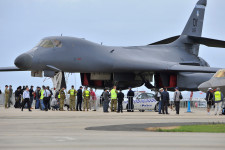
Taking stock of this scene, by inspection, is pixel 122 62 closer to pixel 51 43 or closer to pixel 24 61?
pixel 51 43

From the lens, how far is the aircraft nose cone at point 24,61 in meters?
31.0

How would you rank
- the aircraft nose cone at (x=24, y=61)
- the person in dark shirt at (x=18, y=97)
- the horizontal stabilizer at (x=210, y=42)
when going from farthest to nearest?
the horizontal stabilizer at (x=210, y=42), the person in dark shirt at (x=18, y=97), the aircraft nose cone at (x=24, y=61)

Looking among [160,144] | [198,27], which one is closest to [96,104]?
[198,27]

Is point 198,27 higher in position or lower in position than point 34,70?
higher

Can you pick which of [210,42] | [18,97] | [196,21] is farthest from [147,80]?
[18,97]

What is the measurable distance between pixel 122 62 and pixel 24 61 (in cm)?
784

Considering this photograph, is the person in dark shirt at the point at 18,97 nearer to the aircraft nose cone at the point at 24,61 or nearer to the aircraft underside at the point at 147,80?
the aircraft nose cone at the point at 24,61

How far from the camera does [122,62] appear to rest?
35.8 meters

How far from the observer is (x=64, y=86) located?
106ft

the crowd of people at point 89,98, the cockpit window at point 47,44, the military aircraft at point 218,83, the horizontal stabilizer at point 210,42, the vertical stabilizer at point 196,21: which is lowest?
the crowd of people at point 89,98

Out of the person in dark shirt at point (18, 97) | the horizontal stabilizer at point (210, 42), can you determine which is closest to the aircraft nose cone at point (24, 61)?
the person in dark shirt at point (18, 97)

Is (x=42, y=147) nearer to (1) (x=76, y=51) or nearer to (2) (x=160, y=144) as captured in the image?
(2) (x=160, y=144)

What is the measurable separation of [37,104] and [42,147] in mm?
26498

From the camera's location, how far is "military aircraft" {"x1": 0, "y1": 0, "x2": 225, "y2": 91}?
32062mm
